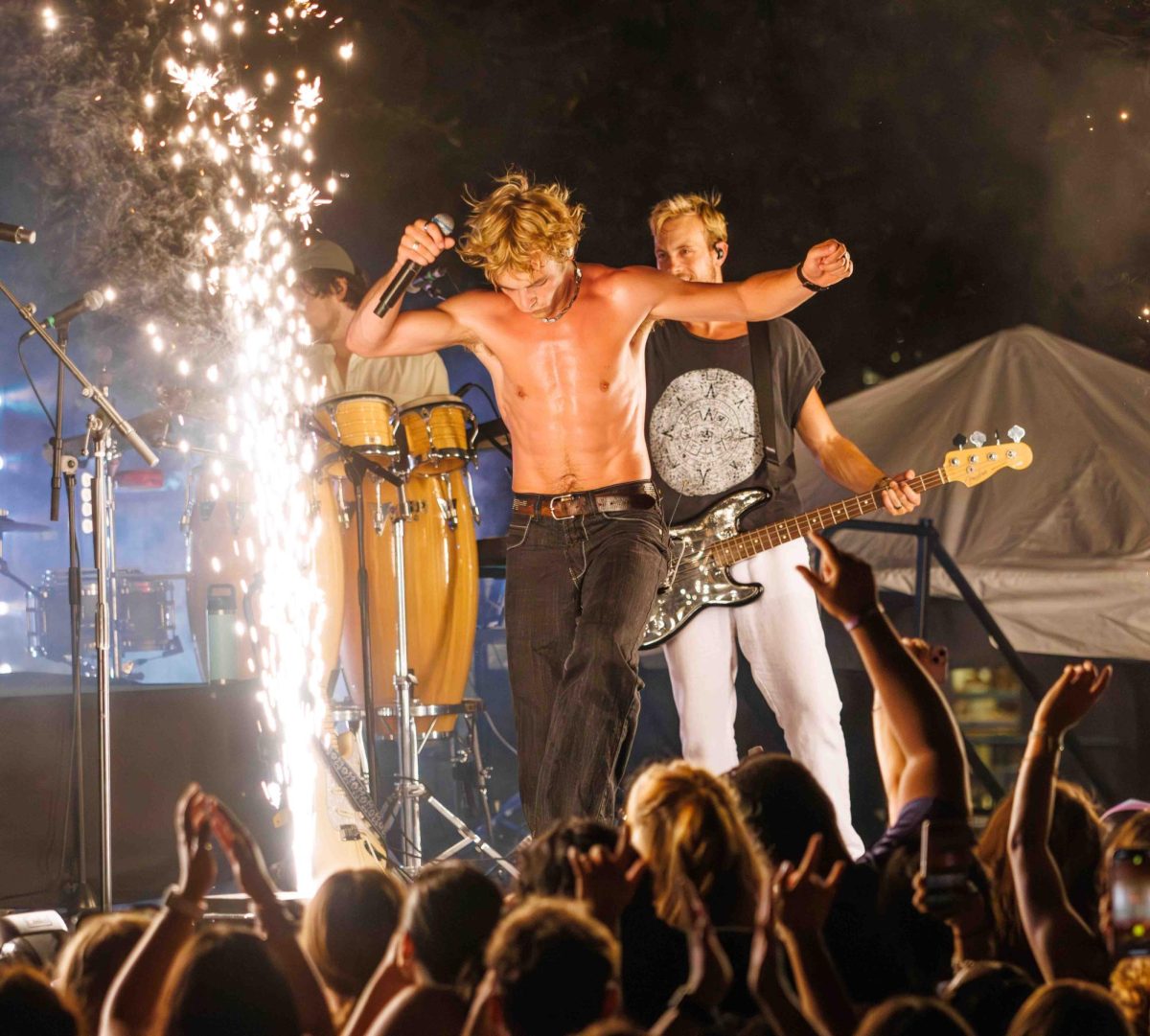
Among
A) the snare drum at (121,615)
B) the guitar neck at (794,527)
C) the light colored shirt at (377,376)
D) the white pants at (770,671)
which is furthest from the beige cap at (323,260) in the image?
the snare drum at (121,615)

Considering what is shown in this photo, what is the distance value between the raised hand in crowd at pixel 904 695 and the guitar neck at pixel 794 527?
293 centimetres

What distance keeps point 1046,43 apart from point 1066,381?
2.07 metres

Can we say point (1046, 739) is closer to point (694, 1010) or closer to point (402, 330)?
point (694, 1010)

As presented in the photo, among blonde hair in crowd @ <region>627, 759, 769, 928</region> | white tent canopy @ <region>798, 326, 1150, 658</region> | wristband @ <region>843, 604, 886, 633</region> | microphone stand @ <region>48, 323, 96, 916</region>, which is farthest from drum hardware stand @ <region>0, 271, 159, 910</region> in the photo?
white tent canopy @ <region>798, 326, 1150, 658</region>

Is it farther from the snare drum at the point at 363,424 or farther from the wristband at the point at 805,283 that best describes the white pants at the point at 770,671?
the snare drum at the point at 363,424

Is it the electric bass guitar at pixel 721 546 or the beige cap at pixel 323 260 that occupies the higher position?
the beige cap at pixel 323 260

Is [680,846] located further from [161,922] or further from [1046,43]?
[1046,43]

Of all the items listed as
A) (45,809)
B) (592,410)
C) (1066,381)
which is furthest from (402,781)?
(1066,381)

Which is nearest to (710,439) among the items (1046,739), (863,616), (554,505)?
(554,505)

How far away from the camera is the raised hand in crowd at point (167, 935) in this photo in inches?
94.3

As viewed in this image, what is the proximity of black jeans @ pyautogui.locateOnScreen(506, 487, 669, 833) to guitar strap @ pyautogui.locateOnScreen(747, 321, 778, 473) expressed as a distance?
43.8 inches

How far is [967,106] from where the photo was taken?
8.99 meters

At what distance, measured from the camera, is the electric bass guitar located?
5.94m

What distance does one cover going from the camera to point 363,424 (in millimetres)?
6859
